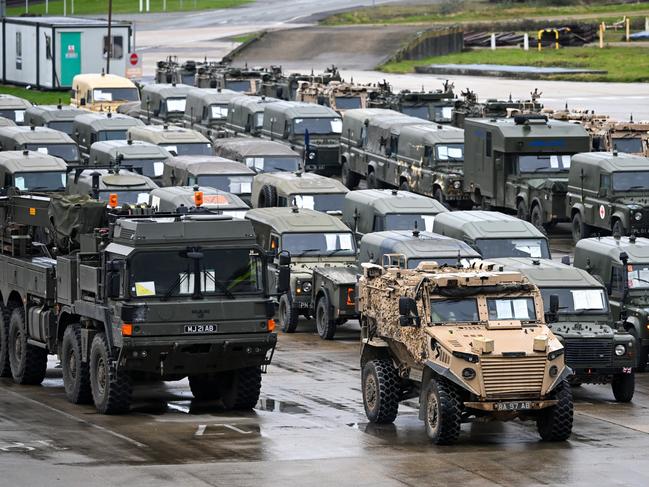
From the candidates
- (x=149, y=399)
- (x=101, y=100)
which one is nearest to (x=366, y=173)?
(x=101, y=100)

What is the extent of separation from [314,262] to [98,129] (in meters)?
18.3

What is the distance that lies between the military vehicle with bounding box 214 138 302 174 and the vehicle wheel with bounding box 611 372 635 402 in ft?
62.4

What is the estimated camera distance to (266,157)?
43.4m

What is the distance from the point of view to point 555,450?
2088cm

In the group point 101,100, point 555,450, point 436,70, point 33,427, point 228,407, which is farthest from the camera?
point 436,70

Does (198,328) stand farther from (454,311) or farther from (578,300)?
(578,300)

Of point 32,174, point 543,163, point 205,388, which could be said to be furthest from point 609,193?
point 205,388

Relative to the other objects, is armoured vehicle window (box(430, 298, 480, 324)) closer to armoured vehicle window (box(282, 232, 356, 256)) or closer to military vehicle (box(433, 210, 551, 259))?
military vehicle (box(433, 210, 551, 259))

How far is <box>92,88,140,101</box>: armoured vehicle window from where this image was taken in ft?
196

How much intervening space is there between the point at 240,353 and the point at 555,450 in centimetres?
433

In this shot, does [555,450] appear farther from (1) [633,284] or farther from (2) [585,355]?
(1) [633,284]

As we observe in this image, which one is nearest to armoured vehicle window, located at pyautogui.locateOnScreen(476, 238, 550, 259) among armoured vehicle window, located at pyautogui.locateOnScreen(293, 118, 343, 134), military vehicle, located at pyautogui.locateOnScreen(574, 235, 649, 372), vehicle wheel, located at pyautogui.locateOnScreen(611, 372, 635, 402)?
military vehicle, located at pyautogui.locateOnScreen(574, 235, 649, 372)

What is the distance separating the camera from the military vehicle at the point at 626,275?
27.2m

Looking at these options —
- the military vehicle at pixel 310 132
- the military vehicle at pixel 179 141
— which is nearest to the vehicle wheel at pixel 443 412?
the military vehicle at pixel 179 141
